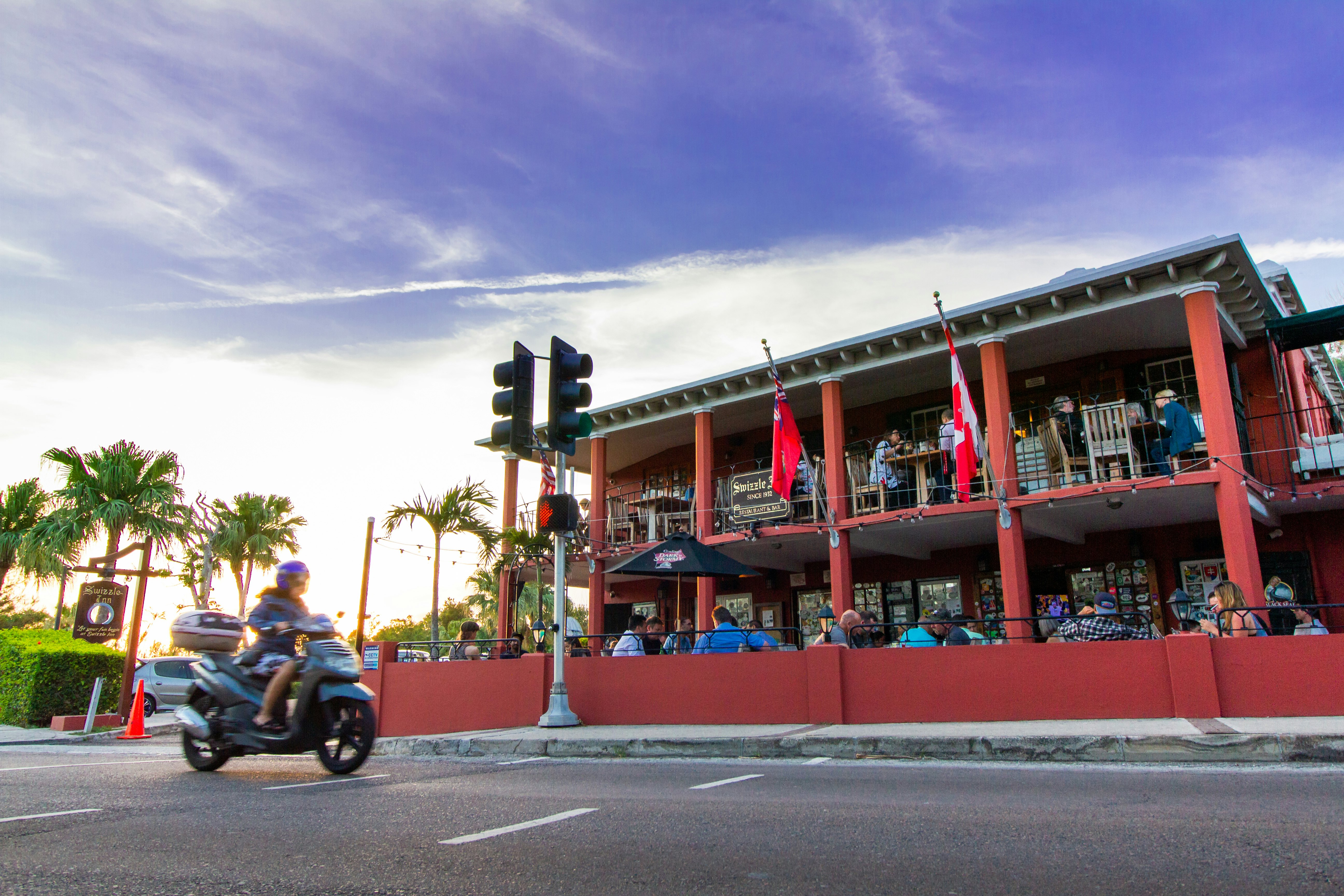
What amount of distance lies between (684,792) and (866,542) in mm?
11569

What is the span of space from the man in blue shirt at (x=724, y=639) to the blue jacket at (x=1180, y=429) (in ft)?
22.9

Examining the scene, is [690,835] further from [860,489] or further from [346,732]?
[860,489]

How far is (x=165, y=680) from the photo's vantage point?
20641 millimetres

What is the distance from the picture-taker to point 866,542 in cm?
1631

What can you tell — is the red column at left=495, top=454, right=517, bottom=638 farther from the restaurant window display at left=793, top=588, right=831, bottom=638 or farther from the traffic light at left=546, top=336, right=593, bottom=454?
the traffic light at left=546, top=336, right=593, bottom=454

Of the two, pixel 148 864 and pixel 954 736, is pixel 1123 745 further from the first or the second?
pixel 148 864

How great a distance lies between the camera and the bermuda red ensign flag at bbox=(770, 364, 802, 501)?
1472 centimetres

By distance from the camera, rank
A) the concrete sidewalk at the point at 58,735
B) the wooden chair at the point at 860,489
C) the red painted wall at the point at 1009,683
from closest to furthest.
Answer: the red painted wall at the point at 1009,683, the concrete sidewalk at the point at 58,735, the wooden chair at the point at 860,489

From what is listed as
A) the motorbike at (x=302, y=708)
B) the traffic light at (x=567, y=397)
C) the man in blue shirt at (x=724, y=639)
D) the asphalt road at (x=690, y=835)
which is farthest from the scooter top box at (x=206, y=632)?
the man in blue shirt at (x=724, y=639)

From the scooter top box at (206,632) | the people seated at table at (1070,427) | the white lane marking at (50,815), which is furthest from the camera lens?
the people seated at table at (1070,427)

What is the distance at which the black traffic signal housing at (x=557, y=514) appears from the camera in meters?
9.28

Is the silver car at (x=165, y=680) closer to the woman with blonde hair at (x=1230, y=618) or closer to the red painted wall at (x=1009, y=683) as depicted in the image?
→ the red painted wall at (x=1009, y=683)

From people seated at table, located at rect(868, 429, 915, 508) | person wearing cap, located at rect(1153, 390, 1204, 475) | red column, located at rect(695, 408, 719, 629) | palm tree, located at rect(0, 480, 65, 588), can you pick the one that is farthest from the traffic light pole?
palm tree, located at rect(0, 480, 65, 588)

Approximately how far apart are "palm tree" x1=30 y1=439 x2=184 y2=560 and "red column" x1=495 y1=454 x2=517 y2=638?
7.99 m
